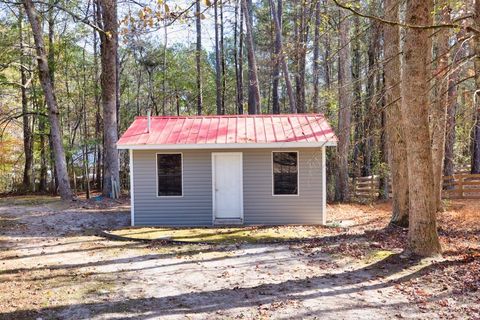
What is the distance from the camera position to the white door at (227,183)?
11.4 meters

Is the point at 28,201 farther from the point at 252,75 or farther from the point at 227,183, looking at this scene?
the point at 252,75

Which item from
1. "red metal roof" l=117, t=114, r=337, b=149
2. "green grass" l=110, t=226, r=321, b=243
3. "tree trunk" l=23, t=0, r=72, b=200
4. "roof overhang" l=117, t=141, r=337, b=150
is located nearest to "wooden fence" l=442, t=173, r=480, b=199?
"red metal roof" l=117, t=114, r=337, b=149

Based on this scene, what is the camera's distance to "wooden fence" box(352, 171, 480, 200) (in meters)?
16.4

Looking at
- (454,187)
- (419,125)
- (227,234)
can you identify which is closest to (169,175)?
(227,234)

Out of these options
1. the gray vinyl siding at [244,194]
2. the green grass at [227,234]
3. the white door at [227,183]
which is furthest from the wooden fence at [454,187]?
the white door at [227,183]

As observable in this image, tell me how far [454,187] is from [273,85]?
11.2 m

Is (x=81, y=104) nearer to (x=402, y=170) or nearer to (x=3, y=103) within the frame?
(x=3, y=103)

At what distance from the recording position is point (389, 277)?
5.84 metres

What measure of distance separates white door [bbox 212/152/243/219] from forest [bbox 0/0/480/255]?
122 inches

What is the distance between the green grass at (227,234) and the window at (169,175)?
1.25 meters

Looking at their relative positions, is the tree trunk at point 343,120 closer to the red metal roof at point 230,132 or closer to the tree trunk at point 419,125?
the red metal roof at point 230,132

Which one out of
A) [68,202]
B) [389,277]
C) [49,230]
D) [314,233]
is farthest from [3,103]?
[389,277]

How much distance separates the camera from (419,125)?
6.41 m

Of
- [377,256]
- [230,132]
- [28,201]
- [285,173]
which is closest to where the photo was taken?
[377,256]
